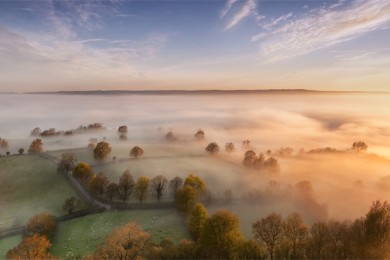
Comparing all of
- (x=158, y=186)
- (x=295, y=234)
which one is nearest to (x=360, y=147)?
(x=158, y=186)

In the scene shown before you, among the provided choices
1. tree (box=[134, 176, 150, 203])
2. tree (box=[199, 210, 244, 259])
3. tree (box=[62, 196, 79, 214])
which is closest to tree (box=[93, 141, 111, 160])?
tree (box=[134, 176, 150, 203])

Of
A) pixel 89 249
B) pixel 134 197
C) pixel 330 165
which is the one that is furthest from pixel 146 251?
pixel 330 165

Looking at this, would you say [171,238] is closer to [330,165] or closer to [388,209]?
[388,209]

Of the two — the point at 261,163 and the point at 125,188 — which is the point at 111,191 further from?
the point at 261,163

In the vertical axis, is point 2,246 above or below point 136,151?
below

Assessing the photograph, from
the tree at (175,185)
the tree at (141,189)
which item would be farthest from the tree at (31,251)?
the tree at (175,185)
